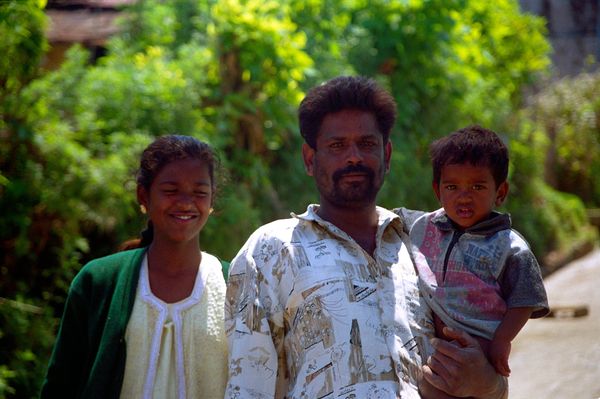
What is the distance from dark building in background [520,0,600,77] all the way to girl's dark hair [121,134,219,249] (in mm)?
14932

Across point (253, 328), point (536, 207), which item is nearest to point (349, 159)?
point (253, 328)

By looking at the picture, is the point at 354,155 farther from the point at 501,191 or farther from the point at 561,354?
the point at 561,354

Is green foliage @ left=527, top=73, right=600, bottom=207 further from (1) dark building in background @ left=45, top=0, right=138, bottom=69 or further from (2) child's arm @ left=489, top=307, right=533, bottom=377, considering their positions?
(2) child's arm @ left=489, top=307, right=533, bottom=377

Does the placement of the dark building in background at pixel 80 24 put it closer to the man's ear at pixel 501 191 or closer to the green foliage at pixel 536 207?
the man's ear at pixel 501 191

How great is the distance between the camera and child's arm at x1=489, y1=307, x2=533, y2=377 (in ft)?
8.47

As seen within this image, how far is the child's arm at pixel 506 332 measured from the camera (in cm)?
258

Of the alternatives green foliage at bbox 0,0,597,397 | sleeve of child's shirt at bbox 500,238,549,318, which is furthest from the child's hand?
green foliage at bbox 0,0,597,397

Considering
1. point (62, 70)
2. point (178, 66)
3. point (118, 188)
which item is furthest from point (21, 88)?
point (178, 66)

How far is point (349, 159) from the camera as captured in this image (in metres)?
2.73

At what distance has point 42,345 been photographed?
4.52 m

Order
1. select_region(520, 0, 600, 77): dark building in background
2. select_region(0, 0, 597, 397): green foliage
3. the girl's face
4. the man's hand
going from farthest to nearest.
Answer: select_region(520, 0, 600, 77): dark building in background, select_region(0, 0, 597, 397): green foliage, the girl's face, the man's hand

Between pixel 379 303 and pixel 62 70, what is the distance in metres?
3.08

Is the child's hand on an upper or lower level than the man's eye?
lower

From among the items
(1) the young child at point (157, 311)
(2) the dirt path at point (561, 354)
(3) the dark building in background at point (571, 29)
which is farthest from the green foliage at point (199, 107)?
(3) the dark building in background at point (571, 29)
